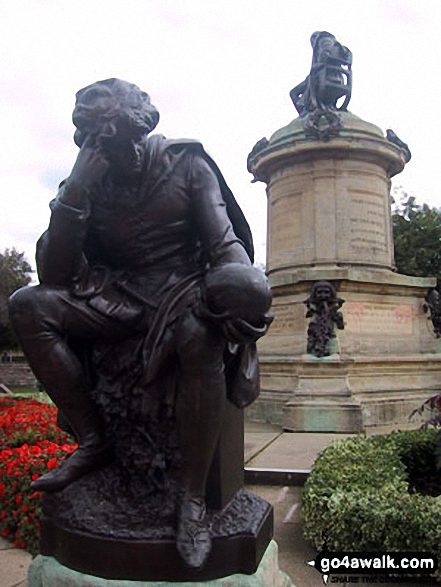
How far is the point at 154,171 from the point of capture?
112 inches

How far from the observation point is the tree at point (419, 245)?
25.9 meters

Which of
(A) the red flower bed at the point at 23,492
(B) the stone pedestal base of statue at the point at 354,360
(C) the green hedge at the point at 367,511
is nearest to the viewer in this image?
(C) the green hedge at the point at 367,511

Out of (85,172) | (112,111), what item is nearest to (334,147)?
(112,111)

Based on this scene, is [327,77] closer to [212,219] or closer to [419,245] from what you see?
[212,219]

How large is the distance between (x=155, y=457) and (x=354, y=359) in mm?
7400

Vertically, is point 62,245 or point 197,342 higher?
point 62,245

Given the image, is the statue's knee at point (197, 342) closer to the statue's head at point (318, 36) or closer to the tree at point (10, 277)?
the statue's head at point (318, 36)

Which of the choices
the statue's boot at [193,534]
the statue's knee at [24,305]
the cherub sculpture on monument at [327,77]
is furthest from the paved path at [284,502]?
the cherub sculpture on monument at [327,77]

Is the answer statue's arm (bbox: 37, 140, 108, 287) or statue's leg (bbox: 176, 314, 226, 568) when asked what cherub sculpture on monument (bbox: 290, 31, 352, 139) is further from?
statue's leg (bbox: 176, 314, 226, 568)

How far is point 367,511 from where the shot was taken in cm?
374

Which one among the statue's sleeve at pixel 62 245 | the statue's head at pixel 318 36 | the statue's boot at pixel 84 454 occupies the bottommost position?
the statue's boot at pixel 84 454

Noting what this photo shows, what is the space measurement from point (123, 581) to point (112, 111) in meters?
2.01

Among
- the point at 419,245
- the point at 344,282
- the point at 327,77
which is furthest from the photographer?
the point at 419,245

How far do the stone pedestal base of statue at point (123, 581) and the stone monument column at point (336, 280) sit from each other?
6.34 metres
